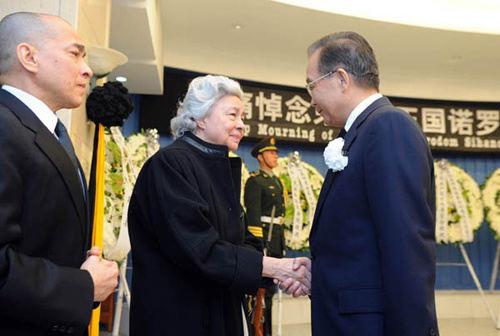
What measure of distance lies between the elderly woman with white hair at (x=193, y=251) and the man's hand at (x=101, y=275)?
36 cm

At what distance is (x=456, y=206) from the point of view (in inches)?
234

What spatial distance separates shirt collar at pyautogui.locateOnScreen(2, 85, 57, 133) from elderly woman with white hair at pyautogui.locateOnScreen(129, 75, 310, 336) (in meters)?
0.46

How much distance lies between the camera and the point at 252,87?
658cm

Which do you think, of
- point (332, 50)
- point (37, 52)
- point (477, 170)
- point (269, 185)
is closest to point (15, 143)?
point (37, 52)

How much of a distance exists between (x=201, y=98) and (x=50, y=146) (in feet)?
2.64

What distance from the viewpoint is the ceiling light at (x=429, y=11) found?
551cm

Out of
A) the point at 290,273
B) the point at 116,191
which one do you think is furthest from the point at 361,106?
the point at 116,191

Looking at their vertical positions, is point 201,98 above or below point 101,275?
above

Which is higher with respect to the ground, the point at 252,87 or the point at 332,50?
the point at 252,87

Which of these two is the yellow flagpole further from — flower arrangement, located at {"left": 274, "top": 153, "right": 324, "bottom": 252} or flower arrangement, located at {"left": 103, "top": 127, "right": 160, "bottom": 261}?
flower arrangement, located at {"left": 274, "top": 153, "right": 324, "bottom": 252}

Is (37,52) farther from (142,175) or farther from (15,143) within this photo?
(142,175)

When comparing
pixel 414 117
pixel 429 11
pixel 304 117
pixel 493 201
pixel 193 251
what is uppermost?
pixel 429 11

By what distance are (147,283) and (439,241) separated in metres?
5.04

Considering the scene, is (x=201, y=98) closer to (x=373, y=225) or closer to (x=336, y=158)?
(x=336, y=158)
